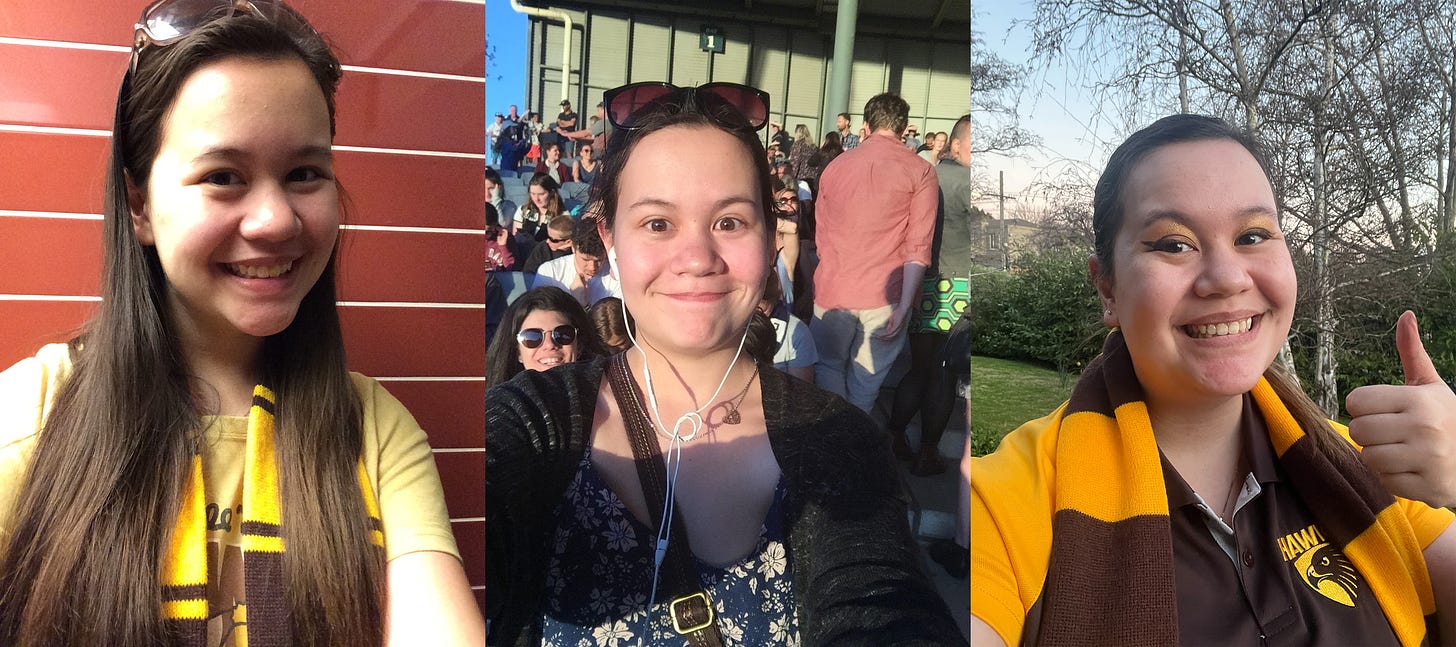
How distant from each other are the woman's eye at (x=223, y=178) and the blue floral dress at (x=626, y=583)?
0.87 meters

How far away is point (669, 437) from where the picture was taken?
2.10 m

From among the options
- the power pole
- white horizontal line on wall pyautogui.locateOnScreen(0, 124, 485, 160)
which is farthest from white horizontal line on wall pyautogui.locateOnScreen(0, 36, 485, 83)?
the power pole

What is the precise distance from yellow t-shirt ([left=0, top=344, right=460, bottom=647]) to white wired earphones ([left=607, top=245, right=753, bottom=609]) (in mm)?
451

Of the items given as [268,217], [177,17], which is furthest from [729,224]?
[177,17]

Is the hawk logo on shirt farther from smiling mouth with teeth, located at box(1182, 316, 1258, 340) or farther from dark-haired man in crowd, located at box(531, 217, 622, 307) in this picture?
dark-haired man in crowd, located at box(531, 217, 622, 307)

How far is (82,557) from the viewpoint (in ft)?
5.45

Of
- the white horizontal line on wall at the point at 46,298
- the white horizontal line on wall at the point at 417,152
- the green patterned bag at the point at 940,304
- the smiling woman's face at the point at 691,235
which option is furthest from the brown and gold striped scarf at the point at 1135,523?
the white horizontal line on wall at the point at 46,298

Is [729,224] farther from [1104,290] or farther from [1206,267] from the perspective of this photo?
[1206,267]

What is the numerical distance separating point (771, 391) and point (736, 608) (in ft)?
1.55

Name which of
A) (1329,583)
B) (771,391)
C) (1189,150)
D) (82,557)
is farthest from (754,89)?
(1329,583)

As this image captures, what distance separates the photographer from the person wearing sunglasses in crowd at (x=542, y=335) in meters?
2.11

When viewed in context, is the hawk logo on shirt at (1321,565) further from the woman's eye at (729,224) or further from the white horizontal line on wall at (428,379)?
the white horizontal line on wall at (428,379)

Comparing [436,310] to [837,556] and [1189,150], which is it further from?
[1189,150]

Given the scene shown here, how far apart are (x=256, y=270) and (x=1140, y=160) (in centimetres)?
189
